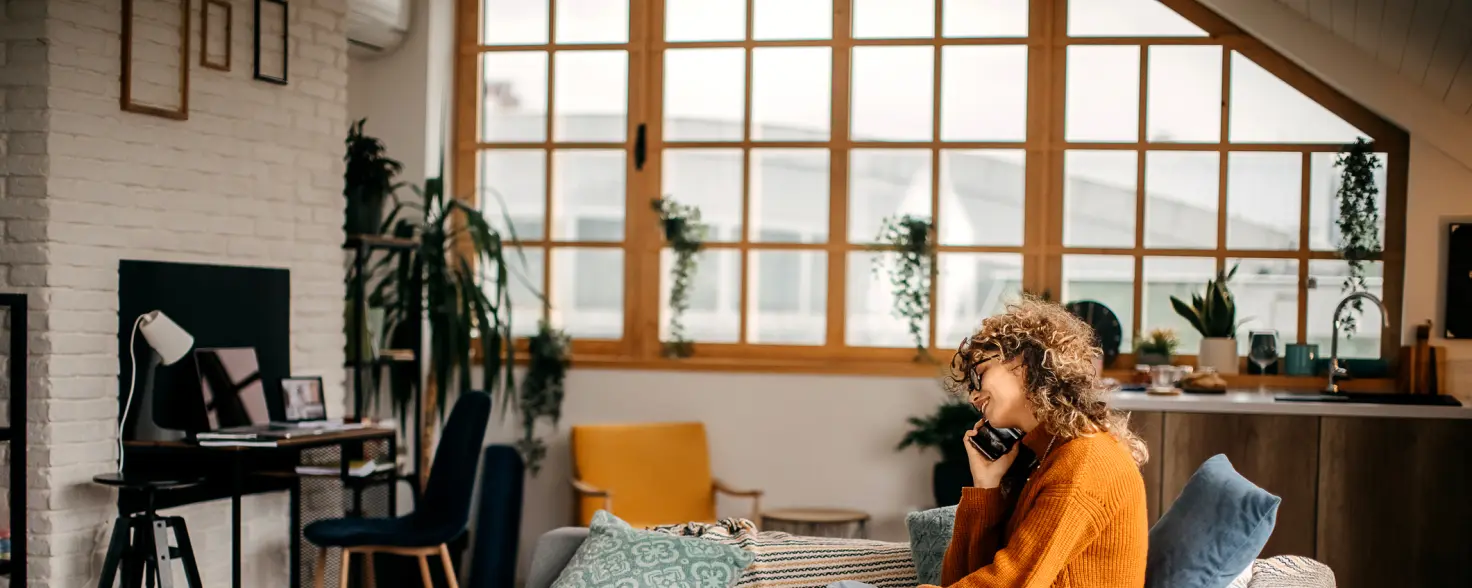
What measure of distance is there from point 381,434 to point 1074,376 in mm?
2907

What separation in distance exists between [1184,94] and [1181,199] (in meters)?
0.47

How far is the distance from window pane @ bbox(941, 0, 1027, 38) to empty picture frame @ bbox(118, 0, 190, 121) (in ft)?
10.6

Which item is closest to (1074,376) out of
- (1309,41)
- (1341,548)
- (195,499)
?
(1341,548)

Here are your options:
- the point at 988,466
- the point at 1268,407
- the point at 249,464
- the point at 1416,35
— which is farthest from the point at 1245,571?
the point at 249,464

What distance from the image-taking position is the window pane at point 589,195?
6223mm

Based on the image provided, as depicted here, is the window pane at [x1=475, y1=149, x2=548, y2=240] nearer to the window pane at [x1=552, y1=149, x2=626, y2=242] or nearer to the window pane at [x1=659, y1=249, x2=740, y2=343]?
the window pane at [x1=552, y1=149, x2=626, y2=242]

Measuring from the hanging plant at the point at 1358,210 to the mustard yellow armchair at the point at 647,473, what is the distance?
2757mm

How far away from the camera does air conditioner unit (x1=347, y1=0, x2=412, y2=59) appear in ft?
18.6

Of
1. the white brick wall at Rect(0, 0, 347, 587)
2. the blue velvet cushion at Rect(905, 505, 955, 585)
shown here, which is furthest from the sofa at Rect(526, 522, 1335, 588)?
the white brick wall at Rect(0, 0, 347, 587)

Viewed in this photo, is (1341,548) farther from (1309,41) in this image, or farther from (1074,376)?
(1074,376)

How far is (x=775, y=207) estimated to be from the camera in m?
6.13

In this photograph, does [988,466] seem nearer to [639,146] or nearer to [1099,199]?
[1099,199]

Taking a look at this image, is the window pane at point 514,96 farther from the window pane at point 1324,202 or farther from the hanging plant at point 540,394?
the window pane at point 1324,202

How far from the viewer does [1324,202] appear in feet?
18.8
